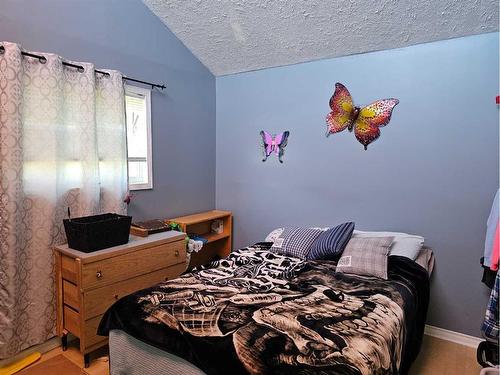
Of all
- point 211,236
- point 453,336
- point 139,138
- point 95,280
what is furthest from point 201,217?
point 453,336

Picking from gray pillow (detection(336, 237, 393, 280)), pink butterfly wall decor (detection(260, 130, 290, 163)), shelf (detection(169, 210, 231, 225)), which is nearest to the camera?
gray pillow (detection(336, 237, 393, 280))

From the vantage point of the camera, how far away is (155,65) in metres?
2.99

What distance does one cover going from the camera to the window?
9.42 ft

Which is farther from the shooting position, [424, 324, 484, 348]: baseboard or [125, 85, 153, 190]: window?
[125, 85, 153, 190]: window

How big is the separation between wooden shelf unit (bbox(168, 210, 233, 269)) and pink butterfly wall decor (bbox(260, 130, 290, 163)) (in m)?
0.82

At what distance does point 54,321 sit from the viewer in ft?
7.48

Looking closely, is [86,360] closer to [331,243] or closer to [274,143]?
[331,243]

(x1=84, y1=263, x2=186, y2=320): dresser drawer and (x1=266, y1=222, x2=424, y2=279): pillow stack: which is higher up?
(x1=266, y1=222, x2=424, y2=279): pillow stack

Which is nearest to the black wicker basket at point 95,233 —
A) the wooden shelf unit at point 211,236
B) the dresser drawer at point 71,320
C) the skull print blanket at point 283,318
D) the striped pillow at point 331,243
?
the dresser drawer at point 71,320

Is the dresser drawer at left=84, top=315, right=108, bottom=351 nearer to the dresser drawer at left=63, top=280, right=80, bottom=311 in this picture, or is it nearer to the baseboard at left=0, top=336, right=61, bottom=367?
the dresser drawer at left=63, top=280, right=80, bottom=311

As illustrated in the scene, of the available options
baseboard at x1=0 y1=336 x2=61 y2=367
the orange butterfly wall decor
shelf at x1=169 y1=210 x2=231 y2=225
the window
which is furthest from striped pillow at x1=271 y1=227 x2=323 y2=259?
baseboard at x1=0 y1=336 x2=61 y2=367

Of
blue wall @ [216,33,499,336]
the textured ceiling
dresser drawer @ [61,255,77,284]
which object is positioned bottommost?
dresser drawer @ [61,255,77,284]

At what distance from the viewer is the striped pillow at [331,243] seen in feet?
8.25

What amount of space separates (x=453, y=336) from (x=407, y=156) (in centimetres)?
144
